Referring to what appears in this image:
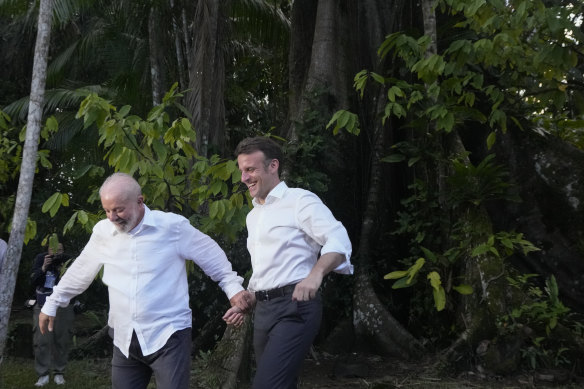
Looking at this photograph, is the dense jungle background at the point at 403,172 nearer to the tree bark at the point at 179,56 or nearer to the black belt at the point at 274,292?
the tree bark at the point at 179,56

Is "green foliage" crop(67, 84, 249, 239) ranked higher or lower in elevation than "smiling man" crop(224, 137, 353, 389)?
higher

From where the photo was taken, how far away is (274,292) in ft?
12.9

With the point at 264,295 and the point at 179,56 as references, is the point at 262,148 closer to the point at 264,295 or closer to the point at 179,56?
the point at 264,295

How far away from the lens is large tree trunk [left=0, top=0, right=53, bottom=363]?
23.7 feet

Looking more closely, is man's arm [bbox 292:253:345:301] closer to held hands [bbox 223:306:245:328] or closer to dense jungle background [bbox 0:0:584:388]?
held hands [bbox 223:306:245:328]

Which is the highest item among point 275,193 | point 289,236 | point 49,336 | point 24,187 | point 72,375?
point 24,187

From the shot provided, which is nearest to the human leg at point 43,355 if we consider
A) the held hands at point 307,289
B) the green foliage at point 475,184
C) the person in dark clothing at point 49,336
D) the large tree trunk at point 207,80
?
the person in dark clothing at point 49,336

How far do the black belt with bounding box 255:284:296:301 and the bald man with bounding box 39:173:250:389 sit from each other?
0.38 feet

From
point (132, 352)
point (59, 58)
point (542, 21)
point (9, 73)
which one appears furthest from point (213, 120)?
point (9, 73)

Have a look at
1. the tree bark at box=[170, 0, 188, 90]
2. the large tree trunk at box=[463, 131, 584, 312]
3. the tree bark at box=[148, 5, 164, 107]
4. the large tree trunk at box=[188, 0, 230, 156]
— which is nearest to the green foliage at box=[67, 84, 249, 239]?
the large tree trunk at box=[188, 0, 230, 156]

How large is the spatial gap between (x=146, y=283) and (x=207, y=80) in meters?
6.95

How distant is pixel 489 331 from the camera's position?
7.44 m

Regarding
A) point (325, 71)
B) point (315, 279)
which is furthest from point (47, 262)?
point (315, 279)

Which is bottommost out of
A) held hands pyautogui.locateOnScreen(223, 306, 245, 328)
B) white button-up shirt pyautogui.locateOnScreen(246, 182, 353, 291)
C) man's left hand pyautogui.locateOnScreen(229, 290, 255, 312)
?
held hands pyautogui.locateOnScreen(223, 306, 245, 328)
